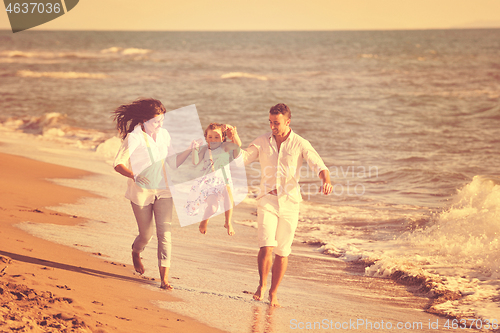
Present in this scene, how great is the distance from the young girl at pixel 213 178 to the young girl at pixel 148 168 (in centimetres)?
34

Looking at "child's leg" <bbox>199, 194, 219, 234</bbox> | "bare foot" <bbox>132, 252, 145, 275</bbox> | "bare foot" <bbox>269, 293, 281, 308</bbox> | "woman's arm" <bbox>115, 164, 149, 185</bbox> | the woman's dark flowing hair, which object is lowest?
"bare foot" <bbox>269, 293, 281, 308</bbox>

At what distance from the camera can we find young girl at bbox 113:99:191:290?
4945mm

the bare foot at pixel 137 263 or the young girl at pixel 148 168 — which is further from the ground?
the young girl at pixel 148 168

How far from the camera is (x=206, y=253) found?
6844mm

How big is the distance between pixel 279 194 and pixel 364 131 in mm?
15491

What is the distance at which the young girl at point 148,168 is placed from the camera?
4945mm

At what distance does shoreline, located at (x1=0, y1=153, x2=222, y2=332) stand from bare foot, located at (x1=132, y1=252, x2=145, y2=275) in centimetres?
8

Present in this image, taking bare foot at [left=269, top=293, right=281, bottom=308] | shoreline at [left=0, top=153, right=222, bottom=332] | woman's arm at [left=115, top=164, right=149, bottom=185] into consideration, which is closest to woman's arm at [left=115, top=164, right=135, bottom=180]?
woman's arm at [left=115, top=164, right=149, bottom=185]

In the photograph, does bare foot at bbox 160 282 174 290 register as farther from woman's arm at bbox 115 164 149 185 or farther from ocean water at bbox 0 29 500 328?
ocean water at bbox 0 29 500 328

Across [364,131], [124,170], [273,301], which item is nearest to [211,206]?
[124,170]

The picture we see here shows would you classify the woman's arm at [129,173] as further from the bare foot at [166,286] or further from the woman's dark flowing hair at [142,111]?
the bare foot at [166,286]

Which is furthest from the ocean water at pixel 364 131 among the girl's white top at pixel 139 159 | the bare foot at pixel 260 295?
the bare foot at pixel 260 295

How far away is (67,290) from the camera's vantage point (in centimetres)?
436

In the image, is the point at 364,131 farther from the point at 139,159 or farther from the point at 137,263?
the point at 139,159
